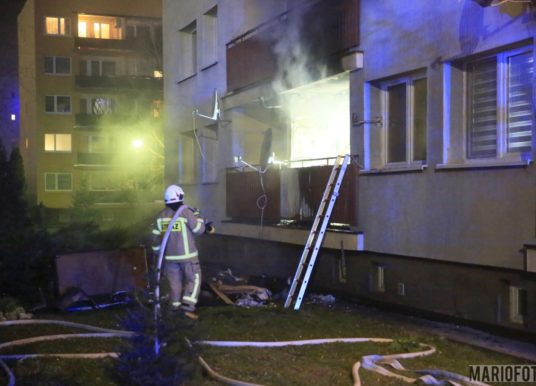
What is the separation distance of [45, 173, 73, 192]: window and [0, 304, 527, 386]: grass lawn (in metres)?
36.2

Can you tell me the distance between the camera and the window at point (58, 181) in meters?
43.2

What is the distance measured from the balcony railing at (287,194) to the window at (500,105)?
2.22 metres

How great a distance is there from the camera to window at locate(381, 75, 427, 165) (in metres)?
9.02

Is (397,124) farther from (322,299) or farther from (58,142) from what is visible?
(58,142)

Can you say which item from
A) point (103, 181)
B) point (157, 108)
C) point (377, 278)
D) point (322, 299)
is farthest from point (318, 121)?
point (103, 181)

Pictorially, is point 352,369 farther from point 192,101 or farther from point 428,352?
point 192,101

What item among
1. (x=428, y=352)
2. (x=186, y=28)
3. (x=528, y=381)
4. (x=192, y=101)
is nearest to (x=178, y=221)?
(x=428, y=352)

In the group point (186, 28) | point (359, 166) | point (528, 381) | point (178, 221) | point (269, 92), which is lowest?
point (528, 381)

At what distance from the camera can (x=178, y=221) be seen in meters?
8.40

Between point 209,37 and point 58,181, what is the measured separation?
→ 100ft

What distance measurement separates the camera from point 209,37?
52.0 ft

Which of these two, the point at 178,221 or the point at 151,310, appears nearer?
the point at 151,310

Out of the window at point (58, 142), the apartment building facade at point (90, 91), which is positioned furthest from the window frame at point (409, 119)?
the window at point (58, 142)

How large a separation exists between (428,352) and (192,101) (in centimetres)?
1160
